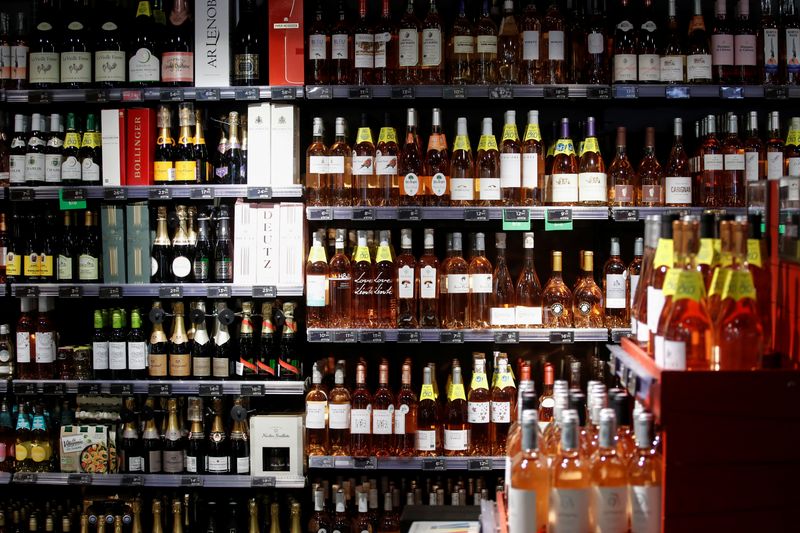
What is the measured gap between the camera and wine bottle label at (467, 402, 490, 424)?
3.85m

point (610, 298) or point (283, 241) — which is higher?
point (283, 241)

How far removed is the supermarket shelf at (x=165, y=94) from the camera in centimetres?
391

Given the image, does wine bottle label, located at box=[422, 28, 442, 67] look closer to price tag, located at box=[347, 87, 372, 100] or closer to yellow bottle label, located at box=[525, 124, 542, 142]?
price tag, located at box=[347, 87, 372, 100]

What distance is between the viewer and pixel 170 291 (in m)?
3.97

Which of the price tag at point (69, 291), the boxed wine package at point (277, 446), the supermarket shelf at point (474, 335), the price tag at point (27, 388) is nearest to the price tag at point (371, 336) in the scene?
the supermarket shelf at point (474, 335)

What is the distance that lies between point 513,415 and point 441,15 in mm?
1980

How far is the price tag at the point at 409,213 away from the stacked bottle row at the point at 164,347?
2.32 ft

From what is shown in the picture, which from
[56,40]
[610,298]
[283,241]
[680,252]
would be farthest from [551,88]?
[56,40]

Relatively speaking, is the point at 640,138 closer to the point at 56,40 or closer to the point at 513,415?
the point at 513,415

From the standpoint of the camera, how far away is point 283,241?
3.98 m

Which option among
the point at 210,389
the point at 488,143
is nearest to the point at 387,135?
the point at 488,143

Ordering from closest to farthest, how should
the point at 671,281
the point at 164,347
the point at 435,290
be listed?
the point at 671,281 < the point at 435,290 < the point at 164,347

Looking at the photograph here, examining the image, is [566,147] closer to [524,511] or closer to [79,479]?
[524,511]

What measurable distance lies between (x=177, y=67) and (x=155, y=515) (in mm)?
2093
